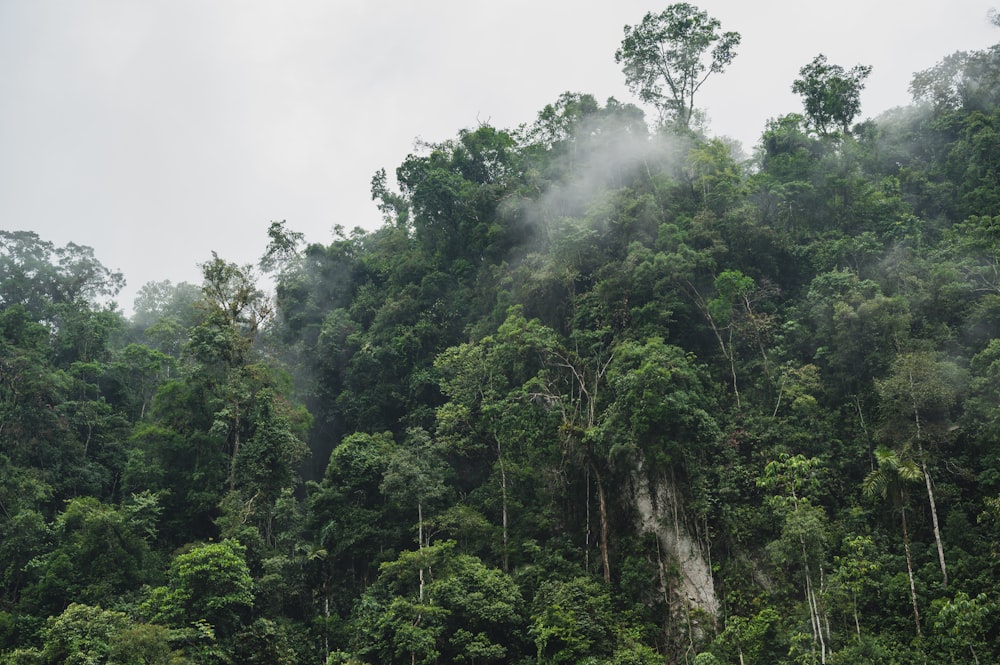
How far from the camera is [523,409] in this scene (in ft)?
64.6

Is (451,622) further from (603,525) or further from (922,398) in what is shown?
(922,398)

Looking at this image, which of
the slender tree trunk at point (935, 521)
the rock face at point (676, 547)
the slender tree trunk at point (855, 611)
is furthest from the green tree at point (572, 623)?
the slender tree trunk at point (935, 521)

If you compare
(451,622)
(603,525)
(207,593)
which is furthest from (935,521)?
(207,593)

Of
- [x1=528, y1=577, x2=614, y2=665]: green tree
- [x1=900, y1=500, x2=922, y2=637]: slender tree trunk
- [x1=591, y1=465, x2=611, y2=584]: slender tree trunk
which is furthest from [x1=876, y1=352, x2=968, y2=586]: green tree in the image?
[x1=528, y1=577, x2=614, y2=665]: green tree

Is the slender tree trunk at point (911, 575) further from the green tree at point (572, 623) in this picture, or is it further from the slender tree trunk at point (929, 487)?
the green tree at point (572, 623)

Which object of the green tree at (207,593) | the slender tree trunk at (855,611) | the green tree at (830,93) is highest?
the green tree at (830,93)

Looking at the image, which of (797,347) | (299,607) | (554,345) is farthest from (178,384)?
(797,347)

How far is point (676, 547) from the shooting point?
55.8 ft

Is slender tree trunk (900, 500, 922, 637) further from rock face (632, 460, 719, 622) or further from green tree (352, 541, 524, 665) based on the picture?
green tree (352, 541, 524, 665)

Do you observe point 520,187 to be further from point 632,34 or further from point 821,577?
point 821,577

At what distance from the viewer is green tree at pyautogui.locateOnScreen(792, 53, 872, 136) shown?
27.7m

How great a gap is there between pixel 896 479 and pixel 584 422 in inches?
298

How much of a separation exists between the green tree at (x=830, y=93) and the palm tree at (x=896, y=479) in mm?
17090

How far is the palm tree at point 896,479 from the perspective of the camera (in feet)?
46.2
